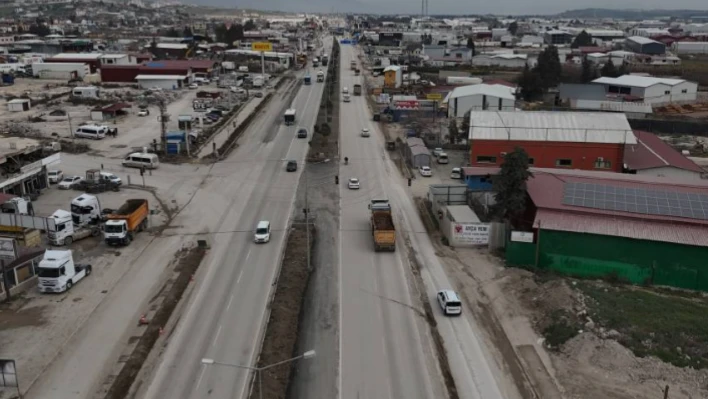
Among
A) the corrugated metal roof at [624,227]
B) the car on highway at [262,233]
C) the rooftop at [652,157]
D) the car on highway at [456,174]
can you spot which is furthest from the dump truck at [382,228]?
the rooftop at [652,157]

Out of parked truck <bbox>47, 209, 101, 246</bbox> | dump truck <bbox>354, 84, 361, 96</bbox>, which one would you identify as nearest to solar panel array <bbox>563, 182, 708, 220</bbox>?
parked truck <bbox>47, 209, 101, 246</bbox>

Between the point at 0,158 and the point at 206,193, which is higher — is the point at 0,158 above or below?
above

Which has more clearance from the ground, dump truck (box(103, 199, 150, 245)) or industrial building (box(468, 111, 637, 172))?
industrial building (box(468, 111, 637, 172))

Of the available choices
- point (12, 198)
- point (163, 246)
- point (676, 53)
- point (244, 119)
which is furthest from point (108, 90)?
point (676, 53)

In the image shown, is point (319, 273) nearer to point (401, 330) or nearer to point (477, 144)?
point (401, 330)

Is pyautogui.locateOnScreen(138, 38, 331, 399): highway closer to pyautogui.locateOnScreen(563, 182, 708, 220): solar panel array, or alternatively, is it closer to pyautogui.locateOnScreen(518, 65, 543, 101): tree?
pyautogui.locateOnScreen(563, 182, 708, 220): solar panel array

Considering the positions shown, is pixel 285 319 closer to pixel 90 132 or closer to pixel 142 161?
pixel 142 161

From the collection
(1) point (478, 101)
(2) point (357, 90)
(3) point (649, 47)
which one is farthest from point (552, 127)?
(3) point (649, 47)
